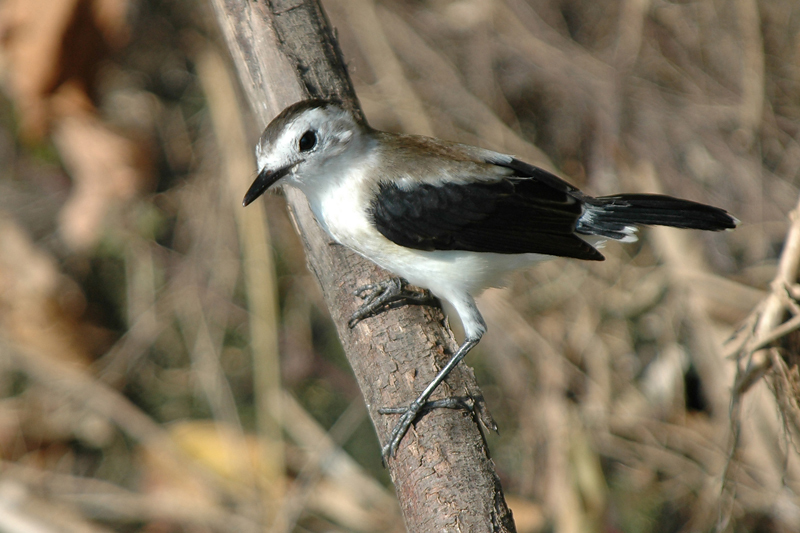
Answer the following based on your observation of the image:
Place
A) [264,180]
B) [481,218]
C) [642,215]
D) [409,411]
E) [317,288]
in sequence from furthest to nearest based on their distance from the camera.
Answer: [317,288]
[642,215]
[481,218]
[264,180]
[409,411]

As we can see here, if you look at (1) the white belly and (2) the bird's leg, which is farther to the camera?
(1) the white belly

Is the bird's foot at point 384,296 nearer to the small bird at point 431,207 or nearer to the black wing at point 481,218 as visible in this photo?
the small bird at point 431,207

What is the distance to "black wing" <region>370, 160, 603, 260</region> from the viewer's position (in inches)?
93.5

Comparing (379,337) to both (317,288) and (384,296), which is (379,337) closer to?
(384,296)

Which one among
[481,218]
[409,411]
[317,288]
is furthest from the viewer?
[317,288]

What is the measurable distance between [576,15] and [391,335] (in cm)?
377

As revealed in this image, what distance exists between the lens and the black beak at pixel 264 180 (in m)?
2.29

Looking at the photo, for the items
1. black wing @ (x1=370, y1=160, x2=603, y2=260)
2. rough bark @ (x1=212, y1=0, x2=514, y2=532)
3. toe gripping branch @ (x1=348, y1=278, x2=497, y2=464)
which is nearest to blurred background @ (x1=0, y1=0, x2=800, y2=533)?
rough bark @ (x1=212, y1=0, x2=514, y2=532)

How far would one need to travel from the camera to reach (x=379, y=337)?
7.64 ft

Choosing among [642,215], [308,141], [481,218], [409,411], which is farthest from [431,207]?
[642,215]

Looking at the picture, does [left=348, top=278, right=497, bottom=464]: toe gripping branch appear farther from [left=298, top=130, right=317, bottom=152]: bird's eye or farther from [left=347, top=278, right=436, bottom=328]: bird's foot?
[left=298, top=130, right=317, bottom=152]: bird's eye

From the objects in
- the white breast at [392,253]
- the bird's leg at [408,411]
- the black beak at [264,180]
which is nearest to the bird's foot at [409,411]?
the bird's leg at [408,411]

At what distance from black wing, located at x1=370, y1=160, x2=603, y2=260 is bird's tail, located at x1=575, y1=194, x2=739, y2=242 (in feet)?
0.40

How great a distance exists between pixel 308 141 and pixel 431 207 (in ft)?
1.68
